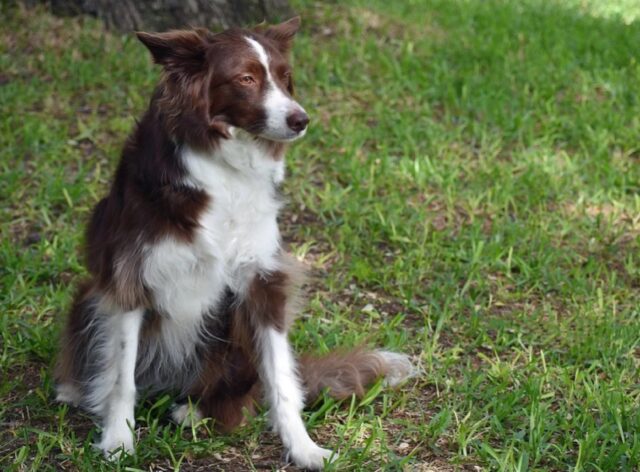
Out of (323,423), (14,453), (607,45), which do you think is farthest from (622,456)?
(607,45)

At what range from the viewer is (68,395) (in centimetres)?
384

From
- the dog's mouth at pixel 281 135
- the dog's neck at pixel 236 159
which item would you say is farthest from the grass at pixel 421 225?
the dog's mouth at pixel 281 135

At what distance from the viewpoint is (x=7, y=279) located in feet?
15.3

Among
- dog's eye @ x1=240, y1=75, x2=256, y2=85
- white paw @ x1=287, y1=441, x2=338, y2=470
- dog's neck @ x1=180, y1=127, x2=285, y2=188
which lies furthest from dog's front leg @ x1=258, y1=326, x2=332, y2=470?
dog's eye @ x1=240, y1=75, x2=256, y2=85

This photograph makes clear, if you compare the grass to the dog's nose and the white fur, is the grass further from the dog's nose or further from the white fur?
the dog's nose

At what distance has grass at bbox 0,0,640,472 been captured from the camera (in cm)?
366

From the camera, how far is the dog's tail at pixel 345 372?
385 centimetres

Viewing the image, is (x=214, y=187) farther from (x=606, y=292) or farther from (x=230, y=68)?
(x=606, y=292)

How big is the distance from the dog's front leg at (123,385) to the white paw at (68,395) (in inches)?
11.7

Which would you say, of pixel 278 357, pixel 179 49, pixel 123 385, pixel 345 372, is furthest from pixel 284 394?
pixel 179 49

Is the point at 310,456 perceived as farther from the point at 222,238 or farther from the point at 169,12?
the point at 169,12

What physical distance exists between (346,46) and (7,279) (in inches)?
133

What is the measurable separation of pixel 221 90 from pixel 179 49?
0.19 meters

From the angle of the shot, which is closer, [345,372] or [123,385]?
[123,385]
